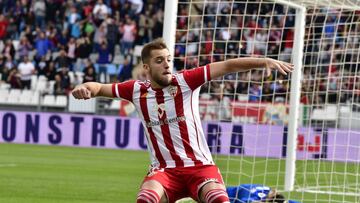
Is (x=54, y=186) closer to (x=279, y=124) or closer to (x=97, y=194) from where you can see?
(x=97, y=194)

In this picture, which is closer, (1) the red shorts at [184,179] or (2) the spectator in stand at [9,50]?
(1) the red shorts at [184,179]

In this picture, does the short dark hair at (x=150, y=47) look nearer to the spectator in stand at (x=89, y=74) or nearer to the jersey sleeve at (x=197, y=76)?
the jersey sleeve at (x=197, y=76)

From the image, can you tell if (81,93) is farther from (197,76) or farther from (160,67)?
(197,76)

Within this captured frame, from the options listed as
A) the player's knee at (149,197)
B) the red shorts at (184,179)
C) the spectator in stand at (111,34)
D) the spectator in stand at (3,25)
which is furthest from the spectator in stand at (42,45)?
the player's knee at (149,197)

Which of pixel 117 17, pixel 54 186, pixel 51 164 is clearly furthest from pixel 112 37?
pixel 54 186

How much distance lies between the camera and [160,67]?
7238 mm

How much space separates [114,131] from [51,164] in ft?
21.2

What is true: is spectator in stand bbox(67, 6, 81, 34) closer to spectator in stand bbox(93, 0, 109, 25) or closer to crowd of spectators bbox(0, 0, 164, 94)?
crowd of spectators bbox(0, 0, 164, 94)

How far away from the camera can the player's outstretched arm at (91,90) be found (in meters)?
6.96

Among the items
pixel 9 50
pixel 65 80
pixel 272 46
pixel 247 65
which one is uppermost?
pixel 247 65

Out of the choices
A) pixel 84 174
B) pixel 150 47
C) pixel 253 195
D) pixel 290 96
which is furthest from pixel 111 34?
pixel 150 47

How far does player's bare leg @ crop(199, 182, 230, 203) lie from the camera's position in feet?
22.8

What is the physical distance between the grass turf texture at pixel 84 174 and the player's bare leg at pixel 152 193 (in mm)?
4763

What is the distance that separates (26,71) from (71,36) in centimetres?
297
